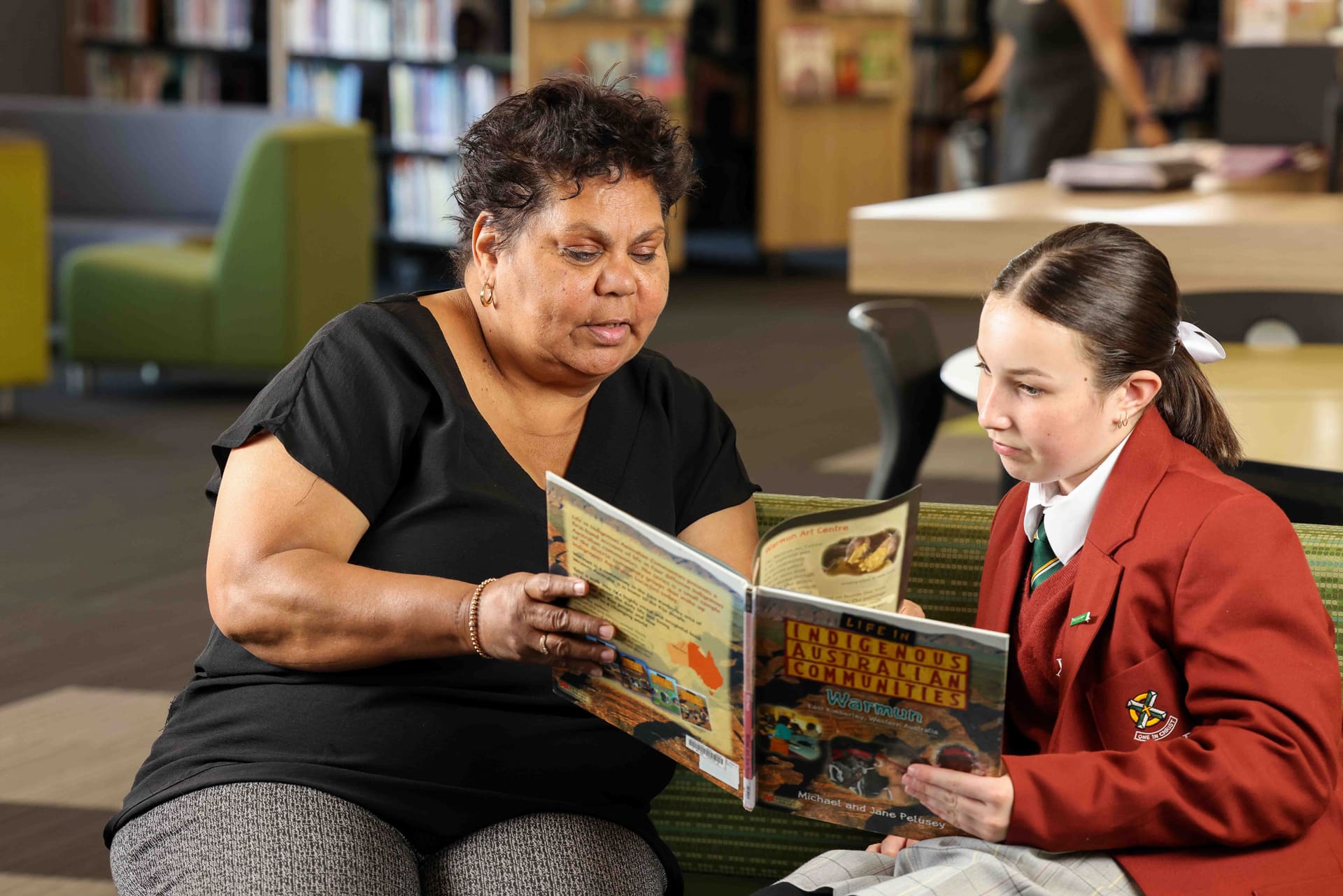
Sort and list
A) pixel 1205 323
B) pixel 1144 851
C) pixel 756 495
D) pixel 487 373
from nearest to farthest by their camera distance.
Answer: pixel 1144 851, pixel 487 373, pixel 756 495, pixel 1205 323

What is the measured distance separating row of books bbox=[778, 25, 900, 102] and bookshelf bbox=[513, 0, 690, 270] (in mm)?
685

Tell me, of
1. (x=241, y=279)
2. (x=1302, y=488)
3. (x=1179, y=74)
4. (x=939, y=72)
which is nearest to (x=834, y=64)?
(x=939, y=72)

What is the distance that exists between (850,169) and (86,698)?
714cm

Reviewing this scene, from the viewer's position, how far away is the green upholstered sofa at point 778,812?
168cm

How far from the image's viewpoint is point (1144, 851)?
1.27m

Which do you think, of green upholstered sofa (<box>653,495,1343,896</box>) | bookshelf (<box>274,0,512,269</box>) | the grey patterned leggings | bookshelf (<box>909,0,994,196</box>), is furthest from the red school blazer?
bookshelf (<box>909,0,994,196</box>)

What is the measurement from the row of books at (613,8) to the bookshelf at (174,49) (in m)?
1.62

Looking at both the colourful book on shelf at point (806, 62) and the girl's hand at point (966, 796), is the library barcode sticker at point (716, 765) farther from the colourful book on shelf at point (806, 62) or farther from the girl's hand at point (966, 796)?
the colourful book on shelf at point (806, 62)

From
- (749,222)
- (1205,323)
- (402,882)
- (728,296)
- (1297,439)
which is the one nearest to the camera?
(402,882)

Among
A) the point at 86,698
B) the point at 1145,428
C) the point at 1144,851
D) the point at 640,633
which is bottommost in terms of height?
the point at 86,698

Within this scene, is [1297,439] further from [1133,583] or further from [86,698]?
[86,698]

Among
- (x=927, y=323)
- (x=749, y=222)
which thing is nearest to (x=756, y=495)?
(x=927, y=323)

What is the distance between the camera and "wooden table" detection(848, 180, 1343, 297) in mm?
2982

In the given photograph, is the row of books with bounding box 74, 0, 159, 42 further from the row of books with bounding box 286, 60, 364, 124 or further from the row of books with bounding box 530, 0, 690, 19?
the row of books with bounding box 530, 0, 690, 19
